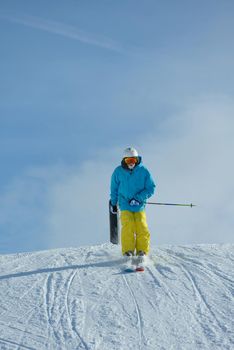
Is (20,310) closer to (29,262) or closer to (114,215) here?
(29,262)

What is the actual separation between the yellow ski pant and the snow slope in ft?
1.12

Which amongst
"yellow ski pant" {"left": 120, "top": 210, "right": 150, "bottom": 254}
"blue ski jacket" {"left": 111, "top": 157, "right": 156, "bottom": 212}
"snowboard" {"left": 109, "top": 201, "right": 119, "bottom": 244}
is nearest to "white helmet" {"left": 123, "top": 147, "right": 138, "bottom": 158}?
"blue ski jacket" {"left": 111, "top": 157, "right": 156, "bottom": 212}

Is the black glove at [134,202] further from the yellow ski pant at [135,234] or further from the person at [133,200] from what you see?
the yellow ski pant at [135,234]

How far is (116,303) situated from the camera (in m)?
8.26

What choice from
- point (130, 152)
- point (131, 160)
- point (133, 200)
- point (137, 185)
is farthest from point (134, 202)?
point (130, 152)

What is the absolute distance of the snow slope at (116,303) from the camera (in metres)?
7.02

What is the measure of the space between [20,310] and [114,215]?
4134 mm

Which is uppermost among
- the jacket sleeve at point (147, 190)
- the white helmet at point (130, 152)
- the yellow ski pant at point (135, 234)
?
the white helmet at point (130, 152)

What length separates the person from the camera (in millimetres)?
10516

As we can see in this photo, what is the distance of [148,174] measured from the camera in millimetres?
10734

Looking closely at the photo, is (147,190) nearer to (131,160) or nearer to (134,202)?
(134,202)

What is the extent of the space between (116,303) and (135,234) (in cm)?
250

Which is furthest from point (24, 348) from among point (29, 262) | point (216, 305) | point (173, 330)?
point (29, 262)

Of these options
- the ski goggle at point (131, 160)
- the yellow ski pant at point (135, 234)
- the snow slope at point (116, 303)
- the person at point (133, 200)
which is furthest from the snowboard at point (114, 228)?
the ski goggle at point (131, 160)
